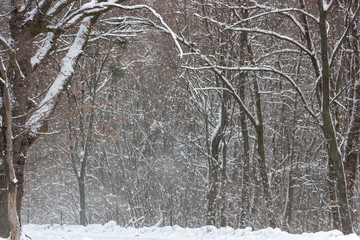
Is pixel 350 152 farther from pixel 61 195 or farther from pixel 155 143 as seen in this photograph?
pixel 61 195

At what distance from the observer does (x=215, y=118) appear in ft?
53.2

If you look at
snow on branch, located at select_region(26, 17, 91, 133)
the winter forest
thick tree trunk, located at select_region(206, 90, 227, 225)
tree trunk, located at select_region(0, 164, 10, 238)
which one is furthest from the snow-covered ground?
thick tree trunk, located at select_region(206, 90, 227, 225)

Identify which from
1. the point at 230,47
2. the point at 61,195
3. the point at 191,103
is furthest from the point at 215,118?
the point at 61,195

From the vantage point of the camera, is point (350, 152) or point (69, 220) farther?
point (69, 220)

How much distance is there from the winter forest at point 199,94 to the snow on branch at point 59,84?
0.09ft

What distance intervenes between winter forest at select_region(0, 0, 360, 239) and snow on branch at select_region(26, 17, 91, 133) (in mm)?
28

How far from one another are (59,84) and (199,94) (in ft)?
22.6

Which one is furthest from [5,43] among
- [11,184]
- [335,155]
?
[335,155]

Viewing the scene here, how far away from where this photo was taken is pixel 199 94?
618 inches

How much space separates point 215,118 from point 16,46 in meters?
9.08

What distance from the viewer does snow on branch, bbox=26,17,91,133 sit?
30.6 feet

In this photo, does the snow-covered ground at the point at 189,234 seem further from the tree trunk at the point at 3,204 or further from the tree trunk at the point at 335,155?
the tree trunk at the point at 335,155

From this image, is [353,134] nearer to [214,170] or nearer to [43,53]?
[214,170]

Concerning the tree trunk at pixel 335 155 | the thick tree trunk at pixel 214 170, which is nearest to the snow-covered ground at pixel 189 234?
the tree trunk at pixel 335 155
